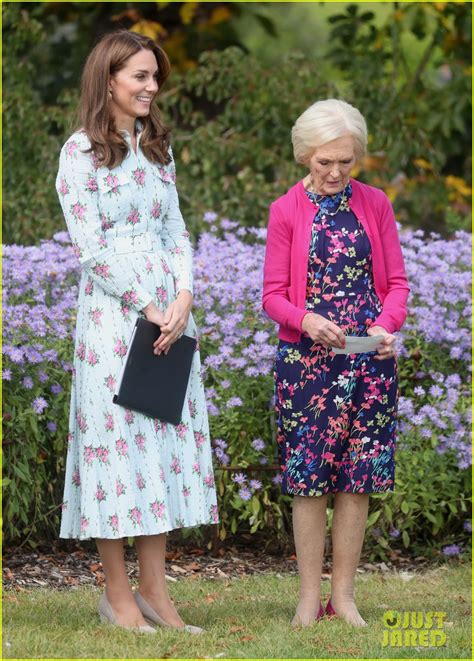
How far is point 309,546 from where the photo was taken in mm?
3885

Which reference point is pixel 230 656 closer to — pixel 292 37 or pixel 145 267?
pixel 145 267

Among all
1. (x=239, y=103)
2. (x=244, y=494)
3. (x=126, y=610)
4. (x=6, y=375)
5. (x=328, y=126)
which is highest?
Answer: (x=239, y=103)

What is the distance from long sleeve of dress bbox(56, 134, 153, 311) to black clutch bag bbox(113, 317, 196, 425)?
10cm

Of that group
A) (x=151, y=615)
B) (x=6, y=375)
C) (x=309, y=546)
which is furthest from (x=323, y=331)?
(x=6, y=375)

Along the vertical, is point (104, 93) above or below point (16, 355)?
above

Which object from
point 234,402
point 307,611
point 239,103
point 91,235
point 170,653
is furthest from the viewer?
point 239,103

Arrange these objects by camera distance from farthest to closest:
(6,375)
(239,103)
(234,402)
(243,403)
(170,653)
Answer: (239,103) < (243,403) < (234,402) < (6,375) < (170,653)

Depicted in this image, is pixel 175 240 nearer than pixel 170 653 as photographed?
No

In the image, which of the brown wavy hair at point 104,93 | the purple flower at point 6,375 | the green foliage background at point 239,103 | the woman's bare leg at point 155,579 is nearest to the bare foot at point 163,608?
the woman's bare leg at point 155,579

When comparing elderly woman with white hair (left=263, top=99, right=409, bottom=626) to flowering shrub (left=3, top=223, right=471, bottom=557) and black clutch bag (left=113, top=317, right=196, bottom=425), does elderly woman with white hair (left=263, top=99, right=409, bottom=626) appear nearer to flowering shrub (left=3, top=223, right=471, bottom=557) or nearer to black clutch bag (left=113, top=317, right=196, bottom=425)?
black clutch bag (left=113, top=317, right=196, bottom=425)

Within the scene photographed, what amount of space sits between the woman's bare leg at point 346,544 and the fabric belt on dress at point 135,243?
40.6 inches

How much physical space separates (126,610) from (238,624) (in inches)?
15.7

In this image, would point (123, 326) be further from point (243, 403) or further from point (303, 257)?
point (243, 403)

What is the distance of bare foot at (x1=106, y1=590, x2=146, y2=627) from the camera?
12.2 ft
